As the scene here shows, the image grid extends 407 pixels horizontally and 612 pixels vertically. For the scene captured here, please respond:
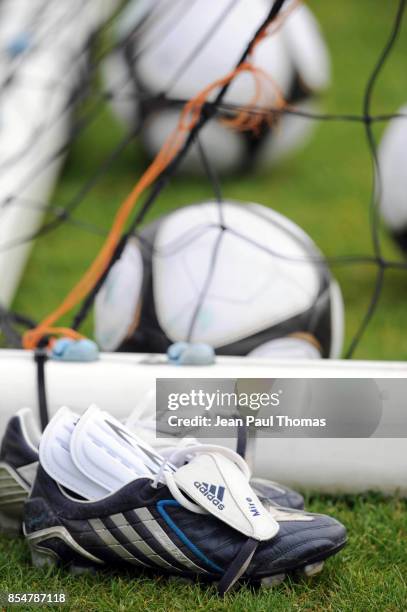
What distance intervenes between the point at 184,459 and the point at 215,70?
2273mm

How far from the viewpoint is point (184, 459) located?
148 centimetres

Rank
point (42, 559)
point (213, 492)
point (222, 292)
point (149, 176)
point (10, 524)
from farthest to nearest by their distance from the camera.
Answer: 1. point (149, 176)
2. point (222, 292)
3. point (10, 524)
4. point (42, 559)
5. point (213, 492)

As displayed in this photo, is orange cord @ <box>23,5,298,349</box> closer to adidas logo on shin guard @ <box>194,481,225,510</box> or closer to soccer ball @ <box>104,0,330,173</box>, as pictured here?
adidas logo on shin guard @ <box>194,481,225,510</box>

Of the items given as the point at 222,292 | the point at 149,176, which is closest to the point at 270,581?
the point at 222,292

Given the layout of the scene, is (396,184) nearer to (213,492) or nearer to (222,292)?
(222,292)

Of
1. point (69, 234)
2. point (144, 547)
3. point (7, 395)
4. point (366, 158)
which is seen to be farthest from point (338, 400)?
point (366, 158)

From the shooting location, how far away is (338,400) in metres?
1.65

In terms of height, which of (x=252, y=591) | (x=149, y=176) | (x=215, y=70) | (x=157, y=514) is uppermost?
(x=215, y=70)

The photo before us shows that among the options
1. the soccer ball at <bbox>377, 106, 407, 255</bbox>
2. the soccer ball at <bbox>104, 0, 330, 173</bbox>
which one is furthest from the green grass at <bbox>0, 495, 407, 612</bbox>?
the soccer ball at <bbox>104, 0, 330, 173</bbox>

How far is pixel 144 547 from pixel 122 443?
151 mm

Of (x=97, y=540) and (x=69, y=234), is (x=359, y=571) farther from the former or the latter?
(x=69, y=234)

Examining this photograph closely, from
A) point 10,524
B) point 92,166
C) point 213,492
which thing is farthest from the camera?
point 92,166

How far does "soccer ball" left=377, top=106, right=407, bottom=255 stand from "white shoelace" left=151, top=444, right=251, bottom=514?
1467 mm

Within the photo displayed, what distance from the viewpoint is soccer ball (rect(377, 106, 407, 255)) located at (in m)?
2.80
